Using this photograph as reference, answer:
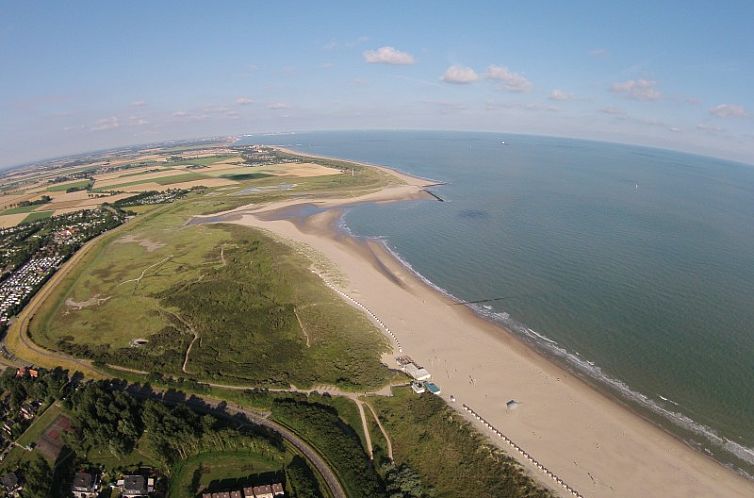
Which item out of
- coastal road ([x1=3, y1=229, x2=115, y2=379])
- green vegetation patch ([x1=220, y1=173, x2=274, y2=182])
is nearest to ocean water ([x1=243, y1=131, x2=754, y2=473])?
coastal road ([x1=3, y1=229, x2=115, y2=379])

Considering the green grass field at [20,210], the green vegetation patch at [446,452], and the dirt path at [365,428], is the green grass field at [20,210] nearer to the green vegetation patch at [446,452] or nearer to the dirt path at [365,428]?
the dirt path at [365,428]

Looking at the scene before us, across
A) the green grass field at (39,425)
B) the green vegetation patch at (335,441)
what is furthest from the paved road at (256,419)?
the green grass field at (39,425)

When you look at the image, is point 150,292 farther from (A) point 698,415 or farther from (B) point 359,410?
(A) point 698,415

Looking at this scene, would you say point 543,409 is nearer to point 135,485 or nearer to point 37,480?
point 135,485

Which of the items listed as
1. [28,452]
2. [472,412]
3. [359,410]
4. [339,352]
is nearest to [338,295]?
[339,352]

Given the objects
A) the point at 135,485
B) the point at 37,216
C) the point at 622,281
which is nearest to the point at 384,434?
the point at 135,485

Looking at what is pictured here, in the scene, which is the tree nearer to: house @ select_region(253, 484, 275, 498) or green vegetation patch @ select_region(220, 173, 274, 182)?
house @ select_region(253, 484, 275, 498)
